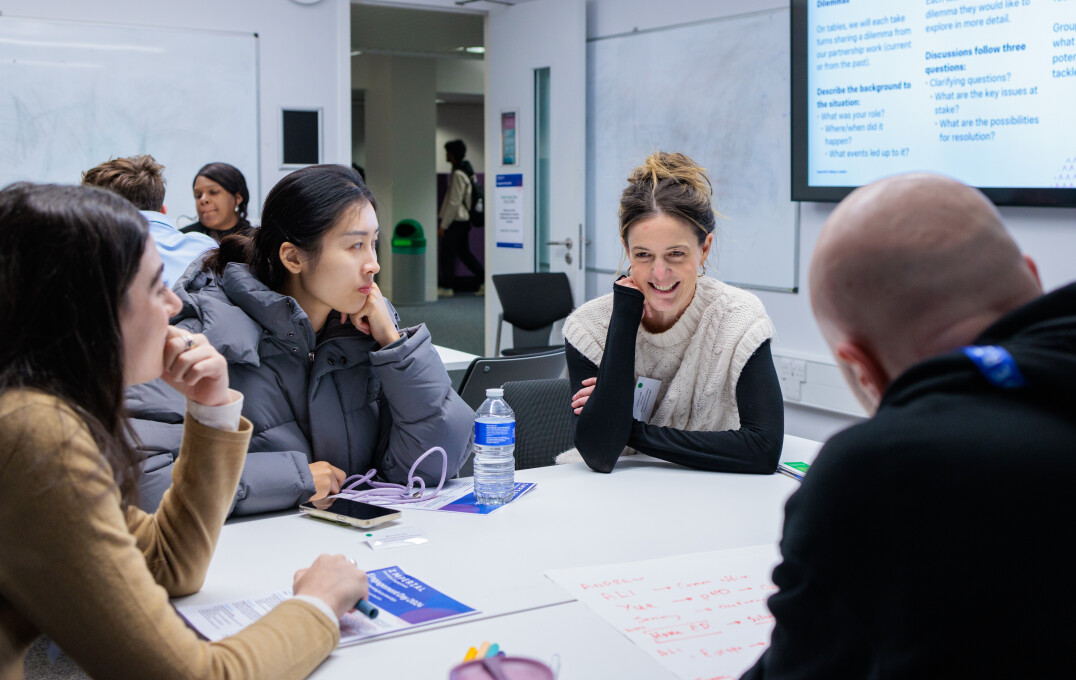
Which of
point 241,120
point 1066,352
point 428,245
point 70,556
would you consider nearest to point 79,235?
point 70,556

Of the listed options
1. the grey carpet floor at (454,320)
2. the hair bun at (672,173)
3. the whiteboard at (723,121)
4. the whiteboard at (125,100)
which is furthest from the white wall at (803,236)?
the grey carpet floor at (454,320)

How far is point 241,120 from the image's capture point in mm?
5512

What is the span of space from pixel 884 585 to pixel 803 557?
0.08 m

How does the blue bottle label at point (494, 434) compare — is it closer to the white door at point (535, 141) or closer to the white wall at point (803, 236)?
the white wall at point (803, 236)

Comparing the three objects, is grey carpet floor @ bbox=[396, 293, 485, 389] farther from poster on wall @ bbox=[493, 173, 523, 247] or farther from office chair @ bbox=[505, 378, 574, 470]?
office chair @ bbox=[505, 378, 574, 470]

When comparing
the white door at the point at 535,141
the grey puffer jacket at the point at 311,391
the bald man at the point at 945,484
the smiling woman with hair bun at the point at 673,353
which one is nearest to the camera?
the bald man at the point at 945,484

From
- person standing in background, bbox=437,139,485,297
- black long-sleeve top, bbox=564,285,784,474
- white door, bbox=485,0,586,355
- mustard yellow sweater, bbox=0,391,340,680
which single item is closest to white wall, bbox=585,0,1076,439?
white door, bbox=485,0,586,355

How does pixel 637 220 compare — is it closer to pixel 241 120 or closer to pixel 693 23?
pixel 693 23

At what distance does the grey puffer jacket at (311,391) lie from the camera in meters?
1.94

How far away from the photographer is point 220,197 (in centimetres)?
496

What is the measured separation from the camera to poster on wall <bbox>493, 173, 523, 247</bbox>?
6.03m

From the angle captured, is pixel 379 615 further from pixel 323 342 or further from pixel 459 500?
pixel 323 342

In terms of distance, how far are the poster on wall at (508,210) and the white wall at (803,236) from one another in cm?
78

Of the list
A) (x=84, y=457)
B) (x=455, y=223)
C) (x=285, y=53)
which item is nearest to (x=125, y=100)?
(x=285, y=53)
